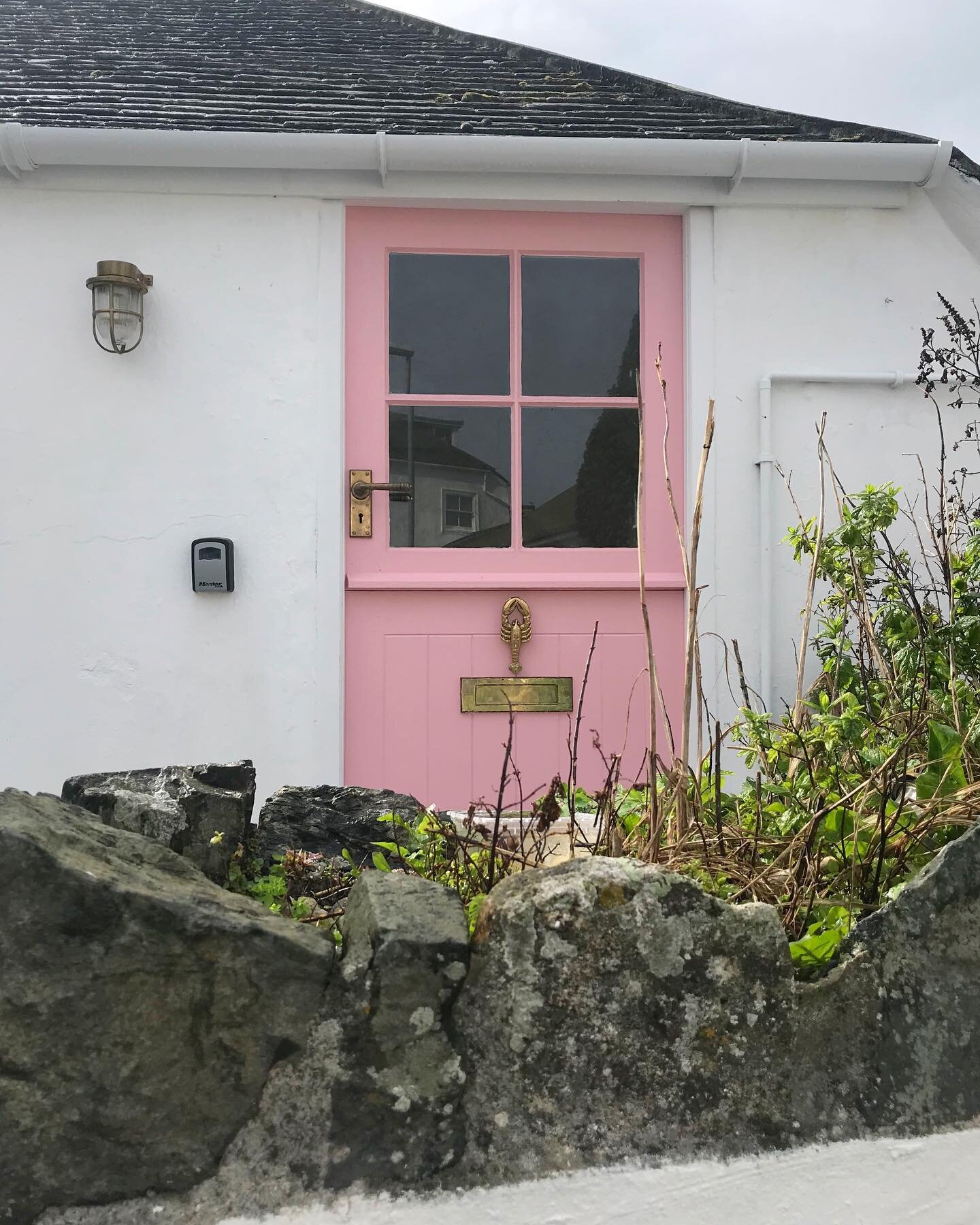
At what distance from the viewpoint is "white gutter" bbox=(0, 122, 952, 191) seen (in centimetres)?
386

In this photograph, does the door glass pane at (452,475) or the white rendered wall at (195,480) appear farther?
the door glass pane at (452,475)

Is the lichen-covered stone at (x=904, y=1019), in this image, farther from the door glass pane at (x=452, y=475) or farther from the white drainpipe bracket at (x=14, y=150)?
the white drainpipe bracket at (x=14, y=150)

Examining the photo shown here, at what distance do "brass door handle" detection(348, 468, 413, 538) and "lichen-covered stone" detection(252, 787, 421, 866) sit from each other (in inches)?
76.8

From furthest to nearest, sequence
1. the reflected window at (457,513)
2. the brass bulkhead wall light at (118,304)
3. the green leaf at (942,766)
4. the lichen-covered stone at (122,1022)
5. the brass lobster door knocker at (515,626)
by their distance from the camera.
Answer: the reflected window at (457,513) → the brass lobster door knocker at (515,626) → the brass bulkhead wall light at (118,304) → the green leaf at (942,766) → the lichen-covered stone at (122,1022)

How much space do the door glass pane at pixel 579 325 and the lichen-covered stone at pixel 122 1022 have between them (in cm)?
329

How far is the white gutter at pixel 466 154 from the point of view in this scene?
386cm

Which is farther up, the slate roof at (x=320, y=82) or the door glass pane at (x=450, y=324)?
the slate roof at (x=320, y=82)

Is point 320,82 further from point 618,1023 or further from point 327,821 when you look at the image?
point 618,1023

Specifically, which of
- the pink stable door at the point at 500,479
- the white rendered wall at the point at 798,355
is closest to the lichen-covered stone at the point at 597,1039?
the pink stable door at the point at 500,479

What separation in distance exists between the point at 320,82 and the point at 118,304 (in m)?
1.54

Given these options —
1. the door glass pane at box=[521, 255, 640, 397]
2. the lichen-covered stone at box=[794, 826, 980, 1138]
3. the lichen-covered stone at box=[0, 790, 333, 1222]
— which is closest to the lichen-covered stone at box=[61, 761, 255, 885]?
the lichen-covered stone at box=[0, 790, 333, 1222]

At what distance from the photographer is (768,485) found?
4.09 metres

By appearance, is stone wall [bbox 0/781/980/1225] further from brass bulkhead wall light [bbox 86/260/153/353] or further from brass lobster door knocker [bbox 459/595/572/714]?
brass bulkhead wall light [bbox 86/260/153/353]

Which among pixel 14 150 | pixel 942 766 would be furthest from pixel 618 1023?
pixel 14 150
